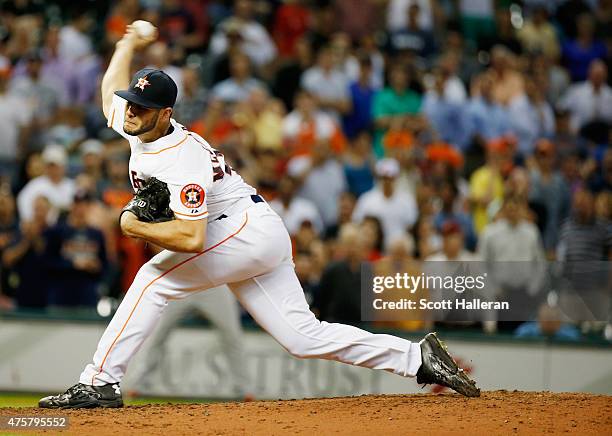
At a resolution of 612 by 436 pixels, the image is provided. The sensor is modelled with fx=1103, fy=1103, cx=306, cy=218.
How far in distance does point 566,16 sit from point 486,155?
425 cm

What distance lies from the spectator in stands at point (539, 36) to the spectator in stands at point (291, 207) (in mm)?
5484

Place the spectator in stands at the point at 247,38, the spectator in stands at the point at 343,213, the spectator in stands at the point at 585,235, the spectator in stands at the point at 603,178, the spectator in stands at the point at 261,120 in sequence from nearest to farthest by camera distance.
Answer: the spectator in stands at the point at 585,235 → the spectator in stands at the point at 343,213 → the spectator in stands at the point at 261,120 → the spectator in stands at the point at 603,178 → the spectator in stands at the point at 247,38

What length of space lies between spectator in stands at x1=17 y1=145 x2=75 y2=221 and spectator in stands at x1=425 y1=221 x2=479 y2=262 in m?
4.16

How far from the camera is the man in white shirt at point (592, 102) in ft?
51.2

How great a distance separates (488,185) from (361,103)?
2212 mm

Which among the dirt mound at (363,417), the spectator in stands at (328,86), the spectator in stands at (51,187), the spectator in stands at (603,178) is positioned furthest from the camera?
the spectator in stands at (328,86)

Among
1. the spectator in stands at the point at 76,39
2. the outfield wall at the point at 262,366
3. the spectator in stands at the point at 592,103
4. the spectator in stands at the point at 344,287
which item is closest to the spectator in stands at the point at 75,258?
the outfield wall at the point at 262,366

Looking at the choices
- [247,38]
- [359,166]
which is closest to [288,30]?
[247,38]

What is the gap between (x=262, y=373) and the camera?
1160cm

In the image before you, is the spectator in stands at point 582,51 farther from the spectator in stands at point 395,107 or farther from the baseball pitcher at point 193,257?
the baseball pitcher at point 193,257

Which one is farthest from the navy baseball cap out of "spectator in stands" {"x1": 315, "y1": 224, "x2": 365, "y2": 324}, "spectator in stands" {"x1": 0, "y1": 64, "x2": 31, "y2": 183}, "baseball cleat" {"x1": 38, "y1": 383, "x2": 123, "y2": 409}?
"spectator in stands" {"x1": 0, "y1": 64, "x2": 31, "y2": 183}

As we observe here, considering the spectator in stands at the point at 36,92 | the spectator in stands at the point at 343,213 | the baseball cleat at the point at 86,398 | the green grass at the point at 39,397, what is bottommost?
the green grass at the point at 39,397

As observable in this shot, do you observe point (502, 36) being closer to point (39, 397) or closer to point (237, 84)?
point (237, 84)

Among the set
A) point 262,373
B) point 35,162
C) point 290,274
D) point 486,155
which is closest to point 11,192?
point 35,162
